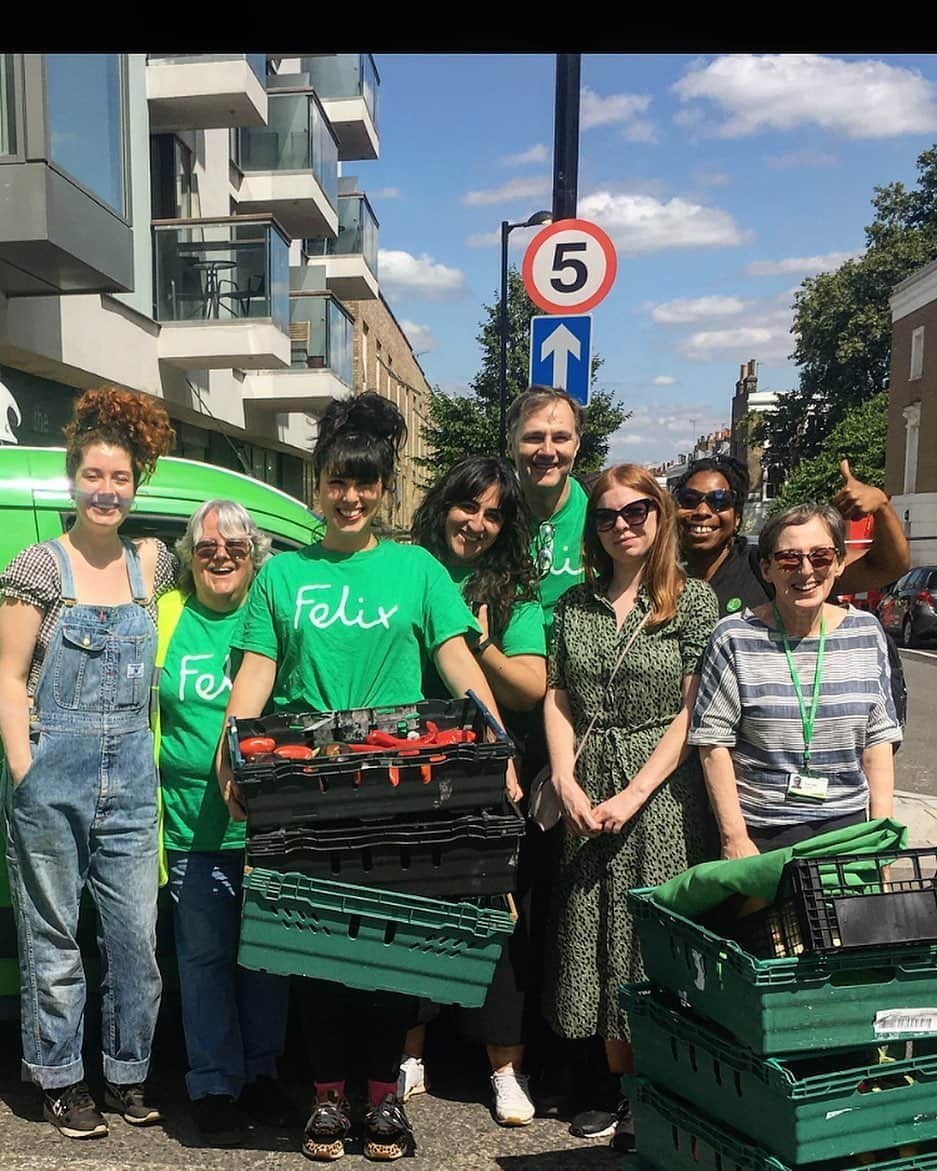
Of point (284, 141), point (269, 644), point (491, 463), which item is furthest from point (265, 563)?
point (284, 141)

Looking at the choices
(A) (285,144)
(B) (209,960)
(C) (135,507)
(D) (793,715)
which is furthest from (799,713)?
(A) (285,144)

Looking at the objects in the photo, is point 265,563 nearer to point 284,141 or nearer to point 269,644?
point 269,644

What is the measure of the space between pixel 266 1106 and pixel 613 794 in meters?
1.45

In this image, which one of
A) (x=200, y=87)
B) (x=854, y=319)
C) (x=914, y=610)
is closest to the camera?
(x=200, y=87)

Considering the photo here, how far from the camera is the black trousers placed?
3.12 m

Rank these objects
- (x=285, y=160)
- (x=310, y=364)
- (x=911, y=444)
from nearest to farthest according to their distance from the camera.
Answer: (x=310, y=364)
(x=285, y=160)
(x=911, y=444)

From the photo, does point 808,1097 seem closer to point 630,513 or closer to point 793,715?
point 793,715

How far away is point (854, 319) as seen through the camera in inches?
1810

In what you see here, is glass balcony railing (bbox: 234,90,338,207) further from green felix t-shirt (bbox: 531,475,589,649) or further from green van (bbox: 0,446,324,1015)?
green felix t-shirt (bbox: 531,475,589,649)

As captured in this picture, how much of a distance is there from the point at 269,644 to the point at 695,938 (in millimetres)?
1405

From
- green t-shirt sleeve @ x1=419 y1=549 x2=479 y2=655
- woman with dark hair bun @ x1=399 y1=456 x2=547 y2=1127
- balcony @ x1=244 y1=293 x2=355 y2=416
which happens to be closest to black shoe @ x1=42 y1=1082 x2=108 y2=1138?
woman with dark hair bun @ x1=399 y1=456 x2=547 y2=1127

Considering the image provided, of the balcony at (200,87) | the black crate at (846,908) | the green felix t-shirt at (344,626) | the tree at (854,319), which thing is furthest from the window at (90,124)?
the tree at (854,319)

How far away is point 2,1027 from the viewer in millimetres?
3939
